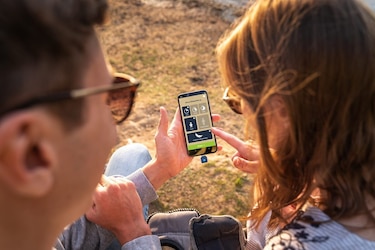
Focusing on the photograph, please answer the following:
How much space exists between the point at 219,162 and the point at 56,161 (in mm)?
2361

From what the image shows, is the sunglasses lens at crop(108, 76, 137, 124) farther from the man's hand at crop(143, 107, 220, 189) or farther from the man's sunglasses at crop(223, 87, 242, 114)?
the man's hand at crop(143, 107, 220, 189)

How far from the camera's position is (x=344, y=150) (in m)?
1.46

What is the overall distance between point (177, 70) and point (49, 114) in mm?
Answer: 3237

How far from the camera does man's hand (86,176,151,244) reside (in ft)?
5.88

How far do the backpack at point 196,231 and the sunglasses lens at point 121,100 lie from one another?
1.74ft

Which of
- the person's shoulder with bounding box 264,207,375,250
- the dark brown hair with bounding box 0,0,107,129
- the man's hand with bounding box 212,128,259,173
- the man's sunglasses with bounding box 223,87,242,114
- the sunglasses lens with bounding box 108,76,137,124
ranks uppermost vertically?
the dark brown hair with bounding box 0,0,107,129

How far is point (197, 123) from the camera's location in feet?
7.10

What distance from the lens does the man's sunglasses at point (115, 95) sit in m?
0.99

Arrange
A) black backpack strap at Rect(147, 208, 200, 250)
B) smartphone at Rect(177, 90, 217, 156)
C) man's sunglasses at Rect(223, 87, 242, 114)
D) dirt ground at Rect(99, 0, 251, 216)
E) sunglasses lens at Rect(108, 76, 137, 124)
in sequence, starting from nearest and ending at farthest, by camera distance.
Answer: sunglasses lens at Rect(108, 76, 137, 124) < man's sunglasses at Rect(223, 87, 242, 114) < black backpack strap at Rect(147, 208, 200, 250) < smartphone at Rect(177, 90, 217, 156) < dirt ground at Rect(99, 0, 251, 216)

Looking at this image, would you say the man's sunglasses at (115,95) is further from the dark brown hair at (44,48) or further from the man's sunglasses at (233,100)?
the man's sunglasses at (233,100)

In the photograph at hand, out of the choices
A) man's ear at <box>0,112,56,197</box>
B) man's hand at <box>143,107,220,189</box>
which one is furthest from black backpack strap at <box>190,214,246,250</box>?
man's ear at <box>0,112,56,197</box>

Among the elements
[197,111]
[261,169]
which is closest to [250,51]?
[261,169]

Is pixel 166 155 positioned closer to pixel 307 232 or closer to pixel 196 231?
pixel 196 231

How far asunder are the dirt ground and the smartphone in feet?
3.14
